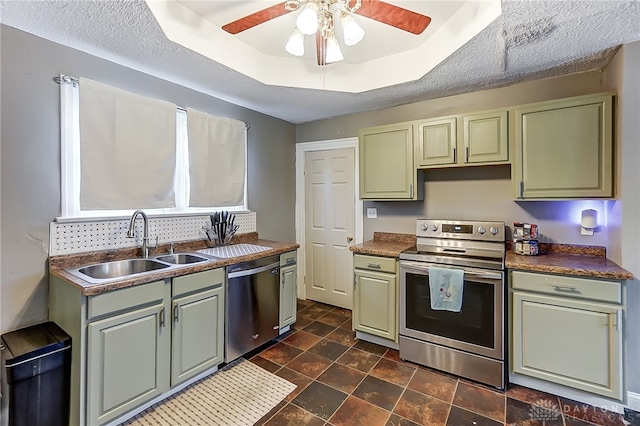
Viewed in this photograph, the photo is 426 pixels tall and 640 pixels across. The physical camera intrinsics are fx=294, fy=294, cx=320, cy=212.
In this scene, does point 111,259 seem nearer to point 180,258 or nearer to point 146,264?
point 146,264

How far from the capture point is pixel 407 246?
2963 millimetres

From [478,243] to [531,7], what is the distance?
1.77 m

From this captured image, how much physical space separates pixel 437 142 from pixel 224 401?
268cm

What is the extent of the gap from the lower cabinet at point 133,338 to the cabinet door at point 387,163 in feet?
5.72

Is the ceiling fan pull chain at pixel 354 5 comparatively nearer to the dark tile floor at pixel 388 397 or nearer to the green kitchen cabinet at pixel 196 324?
the green kitchen cabinet at pixel 196 324

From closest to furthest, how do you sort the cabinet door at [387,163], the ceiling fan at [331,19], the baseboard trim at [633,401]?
the ceiling fan at [331,19]
the baseboard trim at [633,401]
the cabinet door at [387,163]

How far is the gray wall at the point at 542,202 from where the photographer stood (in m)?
1.92

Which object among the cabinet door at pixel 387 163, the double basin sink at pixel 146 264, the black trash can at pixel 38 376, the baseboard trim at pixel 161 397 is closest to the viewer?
the black trash can at pixel 38 376

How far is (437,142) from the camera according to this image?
270 cm

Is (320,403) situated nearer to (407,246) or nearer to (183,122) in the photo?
(407,246)

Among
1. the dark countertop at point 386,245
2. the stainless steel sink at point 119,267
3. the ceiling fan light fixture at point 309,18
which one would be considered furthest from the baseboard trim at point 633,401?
the stainless steel sink at point 119,267

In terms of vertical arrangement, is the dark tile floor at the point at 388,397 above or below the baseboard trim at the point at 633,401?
below

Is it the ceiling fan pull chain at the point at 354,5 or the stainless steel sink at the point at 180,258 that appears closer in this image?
the ceiling fan pull chain at the point at 354,5

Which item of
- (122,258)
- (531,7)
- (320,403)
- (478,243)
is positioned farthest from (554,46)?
(122,258)
